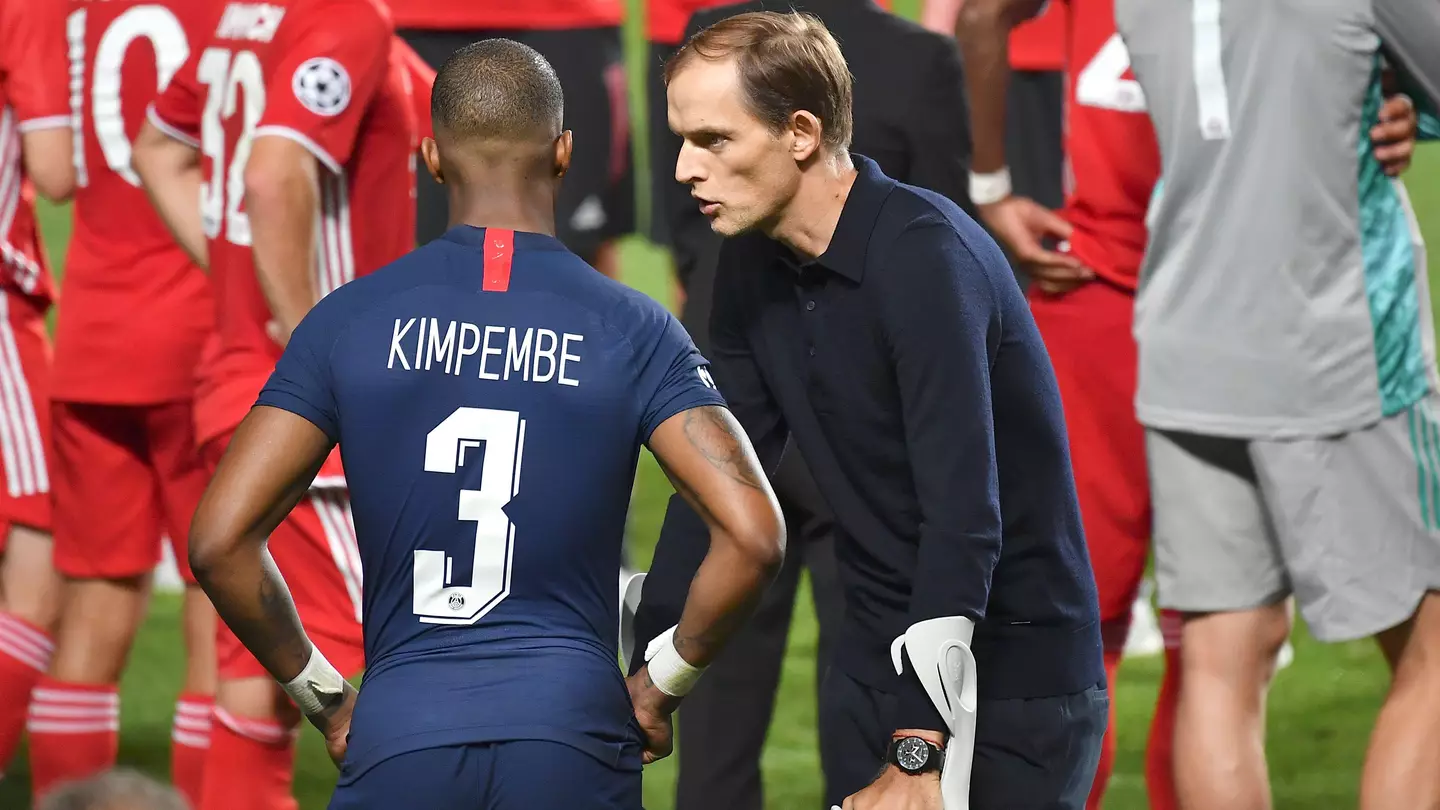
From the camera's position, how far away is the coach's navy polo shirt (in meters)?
2.61

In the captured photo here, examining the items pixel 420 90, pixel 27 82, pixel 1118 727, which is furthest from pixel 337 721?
pixel 1118 727

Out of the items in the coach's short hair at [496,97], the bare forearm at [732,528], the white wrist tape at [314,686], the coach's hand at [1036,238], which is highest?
the coach's short hair at [496,97]

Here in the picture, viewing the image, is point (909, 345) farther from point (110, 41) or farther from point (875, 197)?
point (110, 41)

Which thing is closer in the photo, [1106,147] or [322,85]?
[322,85]

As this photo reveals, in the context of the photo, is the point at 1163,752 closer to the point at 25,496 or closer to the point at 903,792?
the point at 903,792

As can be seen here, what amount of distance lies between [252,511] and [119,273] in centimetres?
197

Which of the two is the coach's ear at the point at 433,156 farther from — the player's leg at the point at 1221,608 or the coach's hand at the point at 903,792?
the player's leg at the point at 1221,608

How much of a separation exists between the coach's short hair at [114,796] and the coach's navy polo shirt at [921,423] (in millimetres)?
949

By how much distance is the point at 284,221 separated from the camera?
369 centimetres

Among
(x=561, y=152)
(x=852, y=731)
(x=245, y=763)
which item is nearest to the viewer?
(x=561, y=152)

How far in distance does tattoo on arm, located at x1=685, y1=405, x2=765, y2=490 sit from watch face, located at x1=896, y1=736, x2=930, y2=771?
385 millimetres

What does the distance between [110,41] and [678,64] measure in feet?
6.15

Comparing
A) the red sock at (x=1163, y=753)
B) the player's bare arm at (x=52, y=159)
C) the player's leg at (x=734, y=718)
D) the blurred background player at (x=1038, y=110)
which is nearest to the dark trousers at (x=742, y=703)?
the player's leg at (x=734, y=718)

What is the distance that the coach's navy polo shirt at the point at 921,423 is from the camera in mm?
2611
